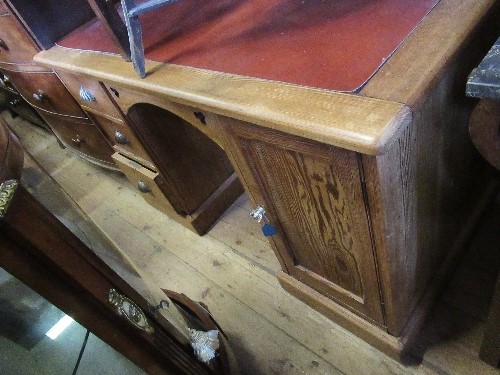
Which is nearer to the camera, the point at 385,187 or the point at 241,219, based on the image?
the point at 385,187

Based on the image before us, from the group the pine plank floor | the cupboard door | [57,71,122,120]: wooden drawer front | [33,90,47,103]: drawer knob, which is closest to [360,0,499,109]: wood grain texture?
the cupboard door

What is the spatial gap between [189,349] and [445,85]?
71 centimetres

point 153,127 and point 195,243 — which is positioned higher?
point 153,127

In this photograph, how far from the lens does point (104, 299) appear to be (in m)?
0.49

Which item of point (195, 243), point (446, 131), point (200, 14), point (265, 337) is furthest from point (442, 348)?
point (200, 14)

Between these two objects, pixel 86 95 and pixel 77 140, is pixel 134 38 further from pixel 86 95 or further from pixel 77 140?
pixel 77 140

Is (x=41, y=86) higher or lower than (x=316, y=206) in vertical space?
higher

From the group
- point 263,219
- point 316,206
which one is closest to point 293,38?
point 316,206

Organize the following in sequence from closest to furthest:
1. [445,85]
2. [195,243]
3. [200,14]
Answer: [445,85], [200,14], [195,243]

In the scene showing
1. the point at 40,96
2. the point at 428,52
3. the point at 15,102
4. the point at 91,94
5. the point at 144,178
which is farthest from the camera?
the point at 15,102

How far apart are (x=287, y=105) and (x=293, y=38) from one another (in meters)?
0.20

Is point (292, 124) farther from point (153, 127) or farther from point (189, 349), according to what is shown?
point (153, 127)

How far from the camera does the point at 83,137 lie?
5.40 ft

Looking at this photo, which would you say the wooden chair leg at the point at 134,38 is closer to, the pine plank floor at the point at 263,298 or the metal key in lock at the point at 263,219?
the metal key in lock at the point at 263,219
